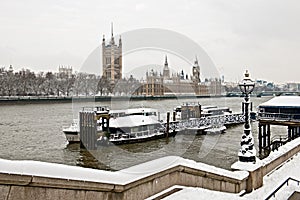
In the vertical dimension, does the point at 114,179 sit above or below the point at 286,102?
below

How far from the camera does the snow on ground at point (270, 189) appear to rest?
241 inches

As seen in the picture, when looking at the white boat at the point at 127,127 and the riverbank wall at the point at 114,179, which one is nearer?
the riverbank wall at the point at 114,179

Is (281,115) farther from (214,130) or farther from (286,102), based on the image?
(214,130)

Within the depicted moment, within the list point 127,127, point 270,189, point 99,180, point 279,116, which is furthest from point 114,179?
point 127,127

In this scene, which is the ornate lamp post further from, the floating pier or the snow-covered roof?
the snow-covered roof

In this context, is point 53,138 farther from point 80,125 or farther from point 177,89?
point 177,89

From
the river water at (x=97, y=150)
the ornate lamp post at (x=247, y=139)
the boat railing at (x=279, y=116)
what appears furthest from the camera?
the boat railing at (x=279, y=116)

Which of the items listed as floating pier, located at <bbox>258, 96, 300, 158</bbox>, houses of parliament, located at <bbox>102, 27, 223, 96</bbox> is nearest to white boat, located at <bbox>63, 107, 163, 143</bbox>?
houses of parliament, located at <bbox>102, 27, 223, 96</bbox>

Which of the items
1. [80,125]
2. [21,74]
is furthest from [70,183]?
[21,74]

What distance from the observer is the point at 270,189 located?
329 inches

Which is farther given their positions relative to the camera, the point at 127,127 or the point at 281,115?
the point at 127,127

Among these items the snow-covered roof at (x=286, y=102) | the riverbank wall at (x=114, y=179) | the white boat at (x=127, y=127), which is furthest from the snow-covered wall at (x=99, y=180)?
the white boat at (x=127, y=127)

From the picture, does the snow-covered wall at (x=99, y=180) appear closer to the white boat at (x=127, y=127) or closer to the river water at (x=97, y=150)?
the river water at (x=97, y=150)

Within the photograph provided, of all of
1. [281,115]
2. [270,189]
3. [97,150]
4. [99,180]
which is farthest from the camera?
[97,150]
